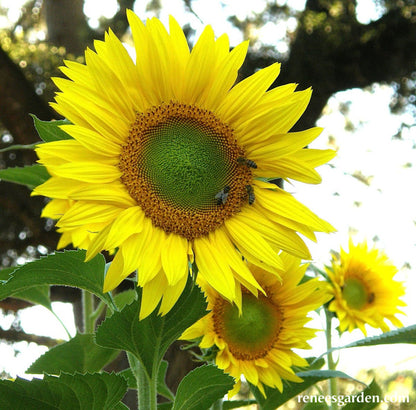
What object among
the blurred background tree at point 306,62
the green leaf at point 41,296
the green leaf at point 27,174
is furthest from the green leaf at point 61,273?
the blurred background tree at point 306,62

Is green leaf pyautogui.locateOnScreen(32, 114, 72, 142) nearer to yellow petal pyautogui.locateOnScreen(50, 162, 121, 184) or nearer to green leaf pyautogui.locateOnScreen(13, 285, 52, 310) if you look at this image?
yellow petal pyautogui.locateOnScreen(50, 162, 121, 184)

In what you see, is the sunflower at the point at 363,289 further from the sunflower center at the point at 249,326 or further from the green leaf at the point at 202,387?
the green leaf at the point at 202,387

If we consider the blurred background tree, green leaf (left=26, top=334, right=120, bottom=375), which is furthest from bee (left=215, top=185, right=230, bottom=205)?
the blurred background tree

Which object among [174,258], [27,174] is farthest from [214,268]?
[27,174]

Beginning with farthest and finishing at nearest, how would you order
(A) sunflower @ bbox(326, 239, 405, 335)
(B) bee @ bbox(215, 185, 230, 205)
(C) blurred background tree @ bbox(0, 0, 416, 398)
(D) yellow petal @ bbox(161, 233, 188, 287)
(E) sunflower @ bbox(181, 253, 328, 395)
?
(C) blurred background tree @ bbox(0, 0, 416, 398) → (A) sunflower @ bbox(326, 239, 405, 335) → (E) sunflower @ bbox(181, 253, 328, 395) → (B) bee @ bbox(215, 185, 230, 205) → (D) yellow petal @ bbox(161, 233, 188, 287)

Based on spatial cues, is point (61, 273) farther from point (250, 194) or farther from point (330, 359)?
point (330, 359)


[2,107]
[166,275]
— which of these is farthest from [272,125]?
[2,107]

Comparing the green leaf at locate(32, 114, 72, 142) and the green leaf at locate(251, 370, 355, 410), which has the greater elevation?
the green leaf at locate(32, 114, 72, 142)

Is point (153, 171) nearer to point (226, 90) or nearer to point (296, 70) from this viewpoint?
point (226, 90)
